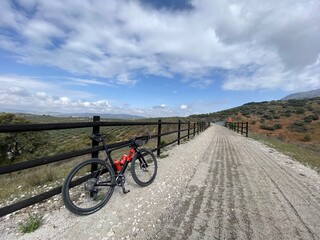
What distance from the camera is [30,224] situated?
2793mm

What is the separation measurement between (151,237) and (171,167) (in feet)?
11.4

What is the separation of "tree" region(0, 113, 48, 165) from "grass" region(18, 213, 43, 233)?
2263 cm

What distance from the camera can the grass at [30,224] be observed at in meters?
2.74

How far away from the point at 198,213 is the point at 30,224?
2.36 metres

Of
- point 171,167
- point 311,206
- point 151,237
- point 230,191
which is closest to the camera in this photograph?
point 151,237

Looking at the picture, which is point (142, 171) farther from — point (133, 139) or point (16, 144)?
point (16, 144)

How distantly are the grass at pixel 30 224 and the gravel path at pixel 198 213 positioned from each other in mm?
66

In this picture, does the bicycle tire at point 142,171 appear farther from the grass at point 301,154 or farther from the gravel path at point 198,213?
the grass at point 301,154

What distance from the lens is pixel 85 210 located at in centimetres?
313

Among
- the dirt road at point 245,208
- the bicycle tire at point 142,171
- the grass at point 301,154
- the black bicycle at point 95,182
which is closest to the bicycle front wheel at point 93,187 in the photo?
the black bicycle at point 95,182

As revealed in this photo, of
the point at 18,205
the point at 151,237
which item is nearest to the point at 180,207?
the point at 151,237

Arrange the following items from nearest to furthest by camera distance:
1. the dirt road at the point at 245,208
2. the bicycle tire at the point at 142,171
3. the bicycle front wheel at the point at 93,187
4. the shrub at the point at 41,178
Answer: the dirt road at the point at 245,208
the bicycle front wheel at the point at 93,187
the bicycle tire at the point at 142,171
the shrub at the point at 41,178

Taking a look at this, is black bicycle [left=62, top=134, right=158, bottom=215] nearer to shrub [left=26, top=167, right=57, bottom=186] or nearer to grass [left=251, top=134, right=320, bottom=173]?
shrub [left=26, top=167, right=57, bottom=186]

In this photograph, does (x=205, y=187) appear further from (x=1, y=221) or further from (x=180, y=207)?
(x=1, y=221)
